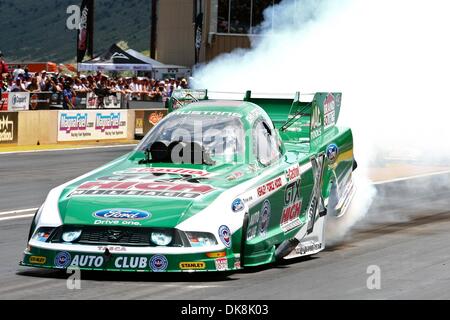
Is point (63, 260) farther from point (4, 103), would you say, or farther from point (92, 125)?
point (92, 125)

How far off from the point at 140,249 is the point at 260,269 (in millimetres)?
1454

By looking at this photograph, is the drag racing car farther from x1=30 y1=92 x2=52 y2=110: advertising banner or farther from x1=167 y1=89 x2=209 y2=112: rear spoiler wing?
x1=30 y1=92 x2=52 y2=110: advertising banner

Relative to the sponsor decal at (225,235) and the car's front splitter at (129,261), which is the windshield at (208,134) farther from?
the car's front splitter at (129,261)

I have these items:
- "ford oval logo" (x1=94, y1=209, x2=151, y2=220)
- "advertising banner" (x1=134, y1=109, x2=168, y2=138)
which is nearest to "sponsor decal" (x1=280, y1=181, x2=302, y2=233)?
"ford oval logo" (x1=94, y1=209, x2=151, y2=220)

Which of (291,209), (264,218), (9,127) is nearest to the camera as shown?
(264,218)

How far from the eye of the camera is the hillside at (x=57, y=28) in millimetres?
100188

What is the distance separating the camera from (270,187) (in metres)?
10.2

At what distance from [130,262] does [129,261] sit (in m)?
0.01

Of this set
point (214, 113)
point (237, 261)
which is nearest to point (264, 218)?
point (237, 261)

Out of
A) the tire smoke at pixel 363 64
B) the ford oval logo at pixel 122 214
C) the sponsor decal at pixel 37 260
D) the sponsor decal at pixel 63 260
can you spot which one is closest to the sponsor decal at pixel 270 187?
the ford oval logo at pixel 122 214

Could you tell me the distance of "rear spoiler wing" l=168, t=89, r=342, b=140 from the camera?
12266mm

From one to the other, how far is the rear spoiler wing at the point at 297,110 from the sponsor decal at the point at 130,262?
3541 mm
